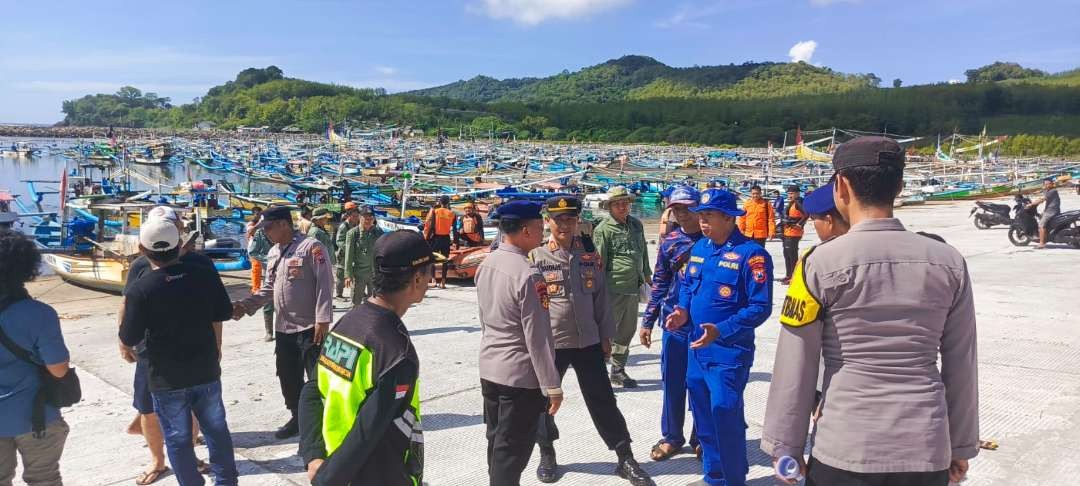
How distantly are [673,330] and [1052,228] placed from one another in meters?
14.2

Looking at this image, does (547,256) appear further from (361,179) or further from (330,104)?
(330,104)

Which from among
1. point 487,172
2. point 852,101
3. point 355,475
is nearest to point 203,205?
point 487,172

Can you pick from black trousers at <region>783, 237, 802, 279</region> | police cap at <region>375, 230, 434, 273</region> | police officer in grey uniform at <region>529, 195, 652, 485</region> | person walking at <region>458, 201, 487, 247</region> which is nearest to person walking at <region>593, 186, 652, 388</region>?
police officer in grey uniform at <region>529, 195, 652, 485</region>

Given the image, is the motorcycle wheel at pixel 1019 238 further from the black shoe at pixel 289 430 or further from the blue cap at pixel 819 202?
the black shoe at pixel 289 430

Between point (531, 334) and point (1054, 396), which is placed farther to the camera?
point (1054, 396)

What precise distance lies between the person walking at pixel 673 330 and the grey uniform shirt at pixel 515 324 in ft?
3.53

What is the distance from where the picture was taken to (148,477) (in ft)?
13.6

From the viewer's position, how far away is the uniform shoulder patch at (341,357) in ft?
7.17

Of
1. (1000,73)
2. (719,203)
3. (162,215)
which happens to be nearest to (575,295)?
(719,203)

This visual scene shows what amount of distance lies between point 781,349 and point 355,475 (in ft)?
4.71

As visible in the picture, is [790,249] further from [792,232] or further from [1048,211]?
[1048,211]

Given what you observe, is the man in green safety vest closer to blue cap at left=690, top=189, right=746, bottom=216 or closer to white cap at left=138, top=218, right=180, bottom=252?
white cap at left=138, top=218, right=180, bottom=252

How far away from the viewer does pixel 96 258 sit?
13.5m

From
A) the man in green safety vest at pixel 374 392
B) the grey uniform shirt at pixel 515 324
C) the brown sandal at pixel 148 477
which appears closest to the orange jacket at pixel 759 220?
the grey uniform shirt at pixel 515 324
